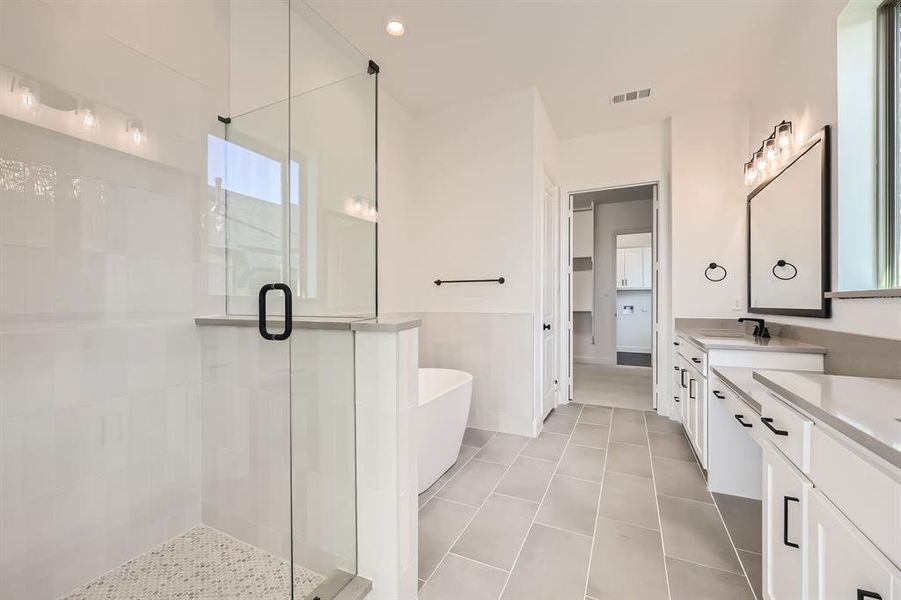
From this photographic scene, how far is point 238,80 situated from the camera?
197cm

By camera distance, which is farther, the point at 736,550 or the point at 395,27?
the point at 395,27

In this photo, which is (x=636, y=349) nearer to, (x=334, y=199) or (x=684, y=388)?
(x=684, y=388)

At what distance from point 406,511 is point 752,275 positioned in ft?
10.4

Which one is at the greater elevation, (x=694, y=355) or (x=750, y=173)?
(x=750, y=173)

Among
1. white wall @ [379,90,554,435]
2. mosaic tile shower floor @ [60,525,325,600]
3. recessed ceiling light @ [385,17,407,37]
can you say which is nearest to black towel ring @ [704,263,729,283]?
white wall @ [379,90,554,435]

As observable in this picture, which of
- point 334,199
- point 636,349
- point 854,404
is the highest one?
point 334,199

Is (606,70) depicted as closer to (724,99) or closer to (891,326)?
(724,99)

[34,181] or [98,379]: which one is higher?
[34,181]

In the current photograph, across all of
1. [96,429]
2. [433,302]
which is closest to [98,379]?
[96,429]

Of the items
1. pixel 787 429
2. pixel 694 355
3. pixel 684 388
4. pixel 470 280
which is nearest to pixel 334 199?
pixel 470 280

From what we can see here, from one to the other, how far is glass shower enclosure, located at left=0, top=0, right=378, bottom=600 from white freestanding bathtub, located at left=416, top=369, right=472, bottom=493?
0.72 metres

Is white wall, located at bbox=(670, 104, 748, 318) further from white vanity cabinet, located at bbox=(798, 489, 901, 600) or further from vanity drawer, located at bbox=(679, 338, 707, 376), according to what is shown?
white vanity cabinet, located at bbox=(798, 489, 901, 600)

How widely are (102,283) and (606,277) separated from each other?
20.1ft

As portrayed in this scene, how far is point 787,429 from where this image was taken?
→ 1.08 metres
